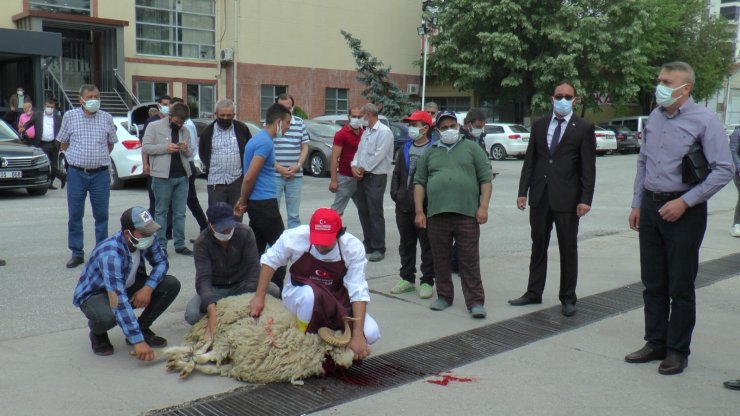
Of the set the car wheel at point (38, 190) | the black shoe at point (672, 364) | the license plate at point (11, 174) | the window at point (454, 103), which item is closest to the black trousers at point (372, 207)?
the black shoe at point (672, 364)

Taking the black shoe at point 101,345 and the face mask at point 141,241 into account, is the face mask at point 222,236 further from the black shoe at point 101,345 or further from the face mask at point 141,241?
the black shoe at point 101,345

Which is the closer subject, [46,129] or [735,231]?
[735,231]

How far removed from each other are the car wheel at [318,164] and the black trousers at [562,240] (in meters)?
12.4

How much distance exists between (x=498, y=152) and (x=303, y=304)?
904 inches

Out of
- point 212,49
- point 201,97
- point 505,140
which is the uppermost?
point 212,49

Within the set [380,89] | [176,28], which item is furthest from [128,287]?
[380,89]

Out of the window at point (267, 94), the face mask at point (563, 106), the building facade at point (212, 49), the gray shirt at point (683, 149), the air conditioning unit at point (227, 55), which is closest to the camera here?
the gray shirt at point (683, 149)

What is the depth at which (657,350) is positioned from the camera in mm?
5242

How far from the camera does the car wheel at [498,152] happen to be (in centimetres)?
2691

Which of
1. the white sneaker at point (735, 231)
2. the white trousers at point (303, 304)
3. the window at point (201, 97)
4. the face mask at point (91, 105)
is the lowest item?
the white sneaker at point (735, 231)

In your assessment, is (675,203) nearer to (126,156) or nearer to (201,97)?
(126,156)

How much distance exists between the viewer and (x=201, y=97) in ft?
96.2

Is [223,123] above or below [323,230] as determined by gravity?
above

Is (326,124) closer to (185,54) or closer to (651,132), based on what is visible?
(185,54)
